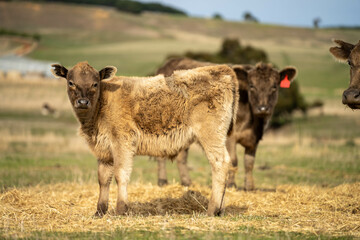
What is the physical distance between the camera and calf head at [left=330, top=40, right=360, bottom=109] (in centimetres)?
920

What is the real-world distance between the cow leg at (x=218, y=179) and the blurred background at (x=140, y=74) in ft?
17.4

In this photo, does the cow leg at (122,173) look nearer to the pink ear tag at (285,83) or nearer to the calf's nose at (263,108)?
the calf's nose at (263,108)

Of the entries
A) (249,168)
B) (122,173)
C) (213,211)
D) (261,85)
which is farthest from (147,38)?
(213,211)

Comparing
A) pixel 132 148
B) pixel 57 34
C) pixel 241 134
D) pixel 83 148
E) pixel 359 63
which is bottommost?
pixel 57 34

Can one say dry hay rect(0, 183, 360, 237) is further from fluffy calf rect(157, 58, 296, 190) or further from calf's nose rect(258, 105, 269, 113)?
calf's nose rect(258, 105, 269, 113)

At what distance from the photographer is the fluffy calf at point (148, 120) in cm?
929

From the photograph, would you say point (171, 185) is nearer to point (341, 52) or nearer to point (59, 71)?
point (59, 71)

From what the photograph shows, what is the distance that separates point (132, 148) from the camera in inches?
366

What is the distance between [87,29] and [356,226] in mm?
100835

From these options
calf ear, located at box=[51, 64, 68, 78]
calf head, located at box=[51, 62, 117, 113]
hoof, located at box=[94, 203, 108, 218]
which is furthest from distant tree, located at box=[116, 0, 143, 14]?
hoof, located at box=[94, 203, 108, 218]

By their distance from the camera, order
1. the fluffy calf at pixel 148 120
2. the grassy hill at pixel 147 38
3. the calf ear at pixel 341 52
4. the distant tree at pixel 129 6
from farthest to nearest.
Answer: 1. the distant tree at pixel 129 6
2. the grassy hill at pixel 147 38
3. the calf ear at pixel 341 52
4. the fluffy calf at pixel 148 120

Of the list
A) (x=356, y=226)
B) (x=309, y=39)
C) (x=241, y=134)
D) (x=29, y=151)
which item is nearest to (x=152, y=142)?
(x=356, y=226)

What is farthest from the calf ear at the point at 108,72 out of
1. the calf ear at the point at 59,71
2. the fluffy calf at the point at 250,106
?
the fluffy calf at the point at 250,106

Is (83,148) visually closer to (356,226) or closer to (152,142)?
(152,142)
